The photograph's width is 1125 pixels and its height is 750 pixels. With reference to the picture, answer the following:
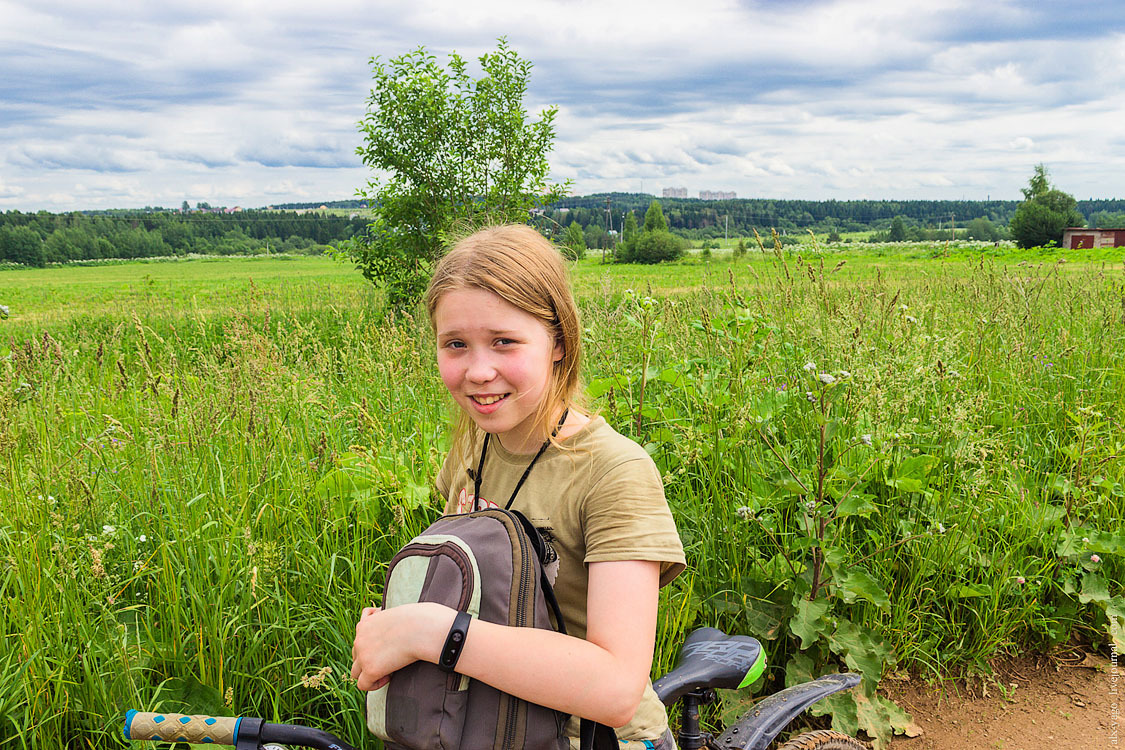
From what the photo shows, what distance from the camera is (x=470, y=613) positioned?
3.84ft

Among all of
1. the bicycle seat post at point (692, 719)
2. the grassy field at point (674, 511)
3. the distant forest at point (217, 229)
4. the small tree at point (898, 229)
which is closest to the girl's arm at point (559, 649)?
the bicycle seat post at point (692, 719)

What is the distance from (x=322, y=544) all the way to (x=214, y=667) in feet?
2.13

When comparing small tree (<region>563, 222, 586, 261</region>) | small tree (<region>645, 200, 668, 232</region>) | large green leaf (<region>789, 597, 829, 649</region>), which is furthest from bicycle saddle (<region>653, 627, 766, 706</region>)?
small tree (<region>645, 200, 668, 232</region>)

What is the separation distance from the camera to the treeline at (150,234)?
45.6 m

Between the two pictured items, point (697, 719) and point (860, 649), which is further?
point (860, 649)

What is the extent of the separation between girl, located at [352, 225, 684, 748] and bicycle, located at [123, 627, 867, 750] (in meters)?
0.13

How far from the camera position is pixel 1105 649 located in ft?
10.9

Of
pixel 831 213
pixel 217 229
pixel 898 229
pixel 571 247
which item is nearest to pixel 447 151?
pixel 571 247

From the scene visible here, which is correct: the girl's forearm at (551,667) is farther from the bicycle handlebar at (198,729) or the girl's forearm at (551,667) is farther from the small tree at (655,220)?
the small tree at (655,220)

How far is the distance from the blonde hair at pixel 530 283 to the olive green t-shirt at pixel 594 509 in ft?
0.26

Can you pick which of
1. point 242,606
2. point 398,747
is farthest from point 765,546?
point 398,747

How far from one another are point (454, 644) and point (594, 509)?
0.37 m

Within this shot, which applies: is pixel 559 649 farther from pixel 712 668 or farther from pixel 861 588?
pixel 861 588

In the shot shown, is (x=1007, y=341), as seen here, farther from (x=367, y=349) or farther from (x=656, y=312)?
(x=367, y=349)
